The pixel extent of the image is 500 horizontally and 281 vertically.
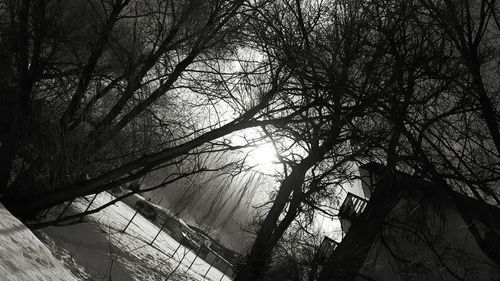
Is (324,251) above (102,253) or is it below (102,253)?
above

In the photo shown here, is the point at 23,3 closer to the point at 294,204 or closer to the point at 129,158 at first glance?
the point at 129,158

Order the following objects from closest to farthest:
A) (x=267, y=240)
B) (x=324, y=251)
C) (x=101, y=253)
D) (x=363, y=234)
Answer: (x=363, y=234) → (x=267, y=240) → (x=101, y=253) → (x=324, y=251)

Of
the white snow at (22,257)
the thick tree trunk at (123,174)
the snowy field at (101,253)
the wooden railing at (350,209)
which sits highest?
the wooden railing at (350,209)

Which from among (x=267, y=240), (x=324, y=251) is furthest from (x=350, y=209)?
(x=267, y=240)

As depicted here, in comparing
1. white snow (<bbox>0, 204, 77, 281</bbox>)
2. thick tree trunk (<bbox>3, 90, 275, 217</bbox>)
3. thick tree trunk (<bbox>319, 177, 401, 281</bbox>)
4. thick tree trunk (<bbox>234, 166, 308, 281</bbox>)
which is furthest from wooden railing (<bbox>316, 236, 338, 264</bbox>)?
white snow (<bbox>0, 204, 77, 281</bbox>)

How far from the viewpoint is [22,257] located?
10.1 ft

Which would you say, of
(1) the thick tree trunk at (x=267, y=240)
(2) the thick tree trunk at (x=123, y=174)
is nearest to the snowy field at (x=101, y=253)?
(2) the thick tree trunk at (x=123, y=174)

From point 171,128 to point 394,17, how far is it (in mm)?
6056

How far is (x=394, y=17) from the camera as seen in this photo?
4211 millimetres

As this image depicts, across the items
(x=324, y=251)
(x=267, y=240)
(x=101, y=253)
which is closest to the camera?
(x=267, y=240)

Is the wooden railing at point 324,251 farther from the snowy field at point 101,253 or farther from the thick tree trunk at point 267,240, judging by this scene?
the snowy field at point 101,253

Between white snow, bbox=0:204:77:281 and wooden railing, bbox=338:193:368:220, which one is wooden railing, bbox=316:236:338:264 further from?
white snow, bbox=0:204:77:281

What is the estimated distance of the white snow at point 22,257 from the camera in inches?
110

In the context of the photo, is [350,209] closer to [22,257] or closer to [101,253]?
[101,253]
